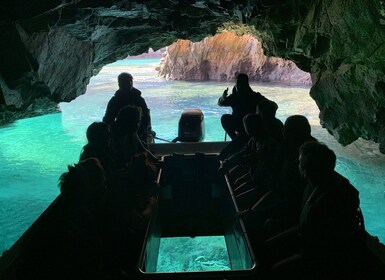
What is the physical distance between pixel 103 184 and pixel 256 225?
1.51 meters

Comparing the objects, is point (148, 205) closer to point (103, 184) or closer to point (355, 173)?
point (103, 184)

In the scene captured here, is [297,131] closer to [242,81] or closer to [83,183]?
[83,183]

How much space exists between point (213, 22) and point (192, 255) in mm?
6129

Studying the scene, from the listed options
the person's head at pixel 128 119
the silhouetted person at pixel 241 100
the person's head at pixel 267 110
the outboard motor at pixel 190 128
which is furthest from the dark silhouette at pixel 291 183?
the outboard motor at pixel 190 128

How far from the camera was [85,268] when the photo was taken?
2.00m

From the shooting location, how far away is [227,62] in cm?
2944

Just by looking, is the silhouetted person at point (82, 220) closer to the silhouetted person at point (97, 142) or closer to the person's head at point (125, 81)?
the silhouetted person at point (97, 142)

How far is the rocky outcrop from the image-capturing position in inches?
1114

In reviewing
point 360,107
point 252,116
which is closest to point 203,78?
point 360,107

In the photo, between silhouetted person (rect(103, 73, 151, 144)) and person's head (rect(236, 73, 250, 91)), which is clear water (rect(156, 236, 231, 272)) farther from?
person's head (rect(236, 73, 250, 91))

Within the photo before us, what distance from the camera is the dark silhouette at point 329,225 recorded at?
194 centimetres

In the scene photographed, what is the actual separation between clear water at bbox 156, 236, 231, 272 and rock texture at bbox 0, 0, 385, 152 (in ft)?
10.0

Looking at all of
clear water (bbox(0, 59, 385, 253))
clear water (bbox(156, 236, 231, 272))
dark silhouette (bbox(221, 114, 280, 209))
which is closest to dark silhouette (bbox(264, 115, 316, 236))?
dark silhouette (bbox(221, 114, 280, 209))

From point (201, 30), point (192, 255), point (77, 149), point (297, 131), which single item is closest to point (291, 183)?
point (297, 131)
